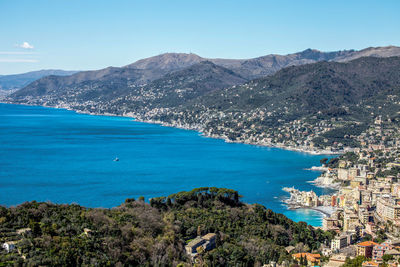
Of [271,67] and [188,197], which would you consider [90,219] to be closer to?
[188,197]

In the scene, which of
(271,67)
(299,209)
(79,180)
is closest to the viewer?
(299,209)

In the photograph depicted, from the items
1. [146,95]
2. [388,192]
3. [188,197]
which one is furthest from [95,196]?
[146,95]

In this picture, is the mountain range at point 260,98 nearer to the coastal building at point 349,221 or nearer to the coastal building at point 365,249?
the coastal building at point 349,221

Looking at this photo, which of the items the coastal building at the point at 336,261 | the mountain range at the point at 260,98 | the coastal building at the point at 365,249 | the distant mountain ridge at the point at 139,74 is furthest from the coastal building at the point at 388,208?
the distant mountain ridge at the point at 139,74

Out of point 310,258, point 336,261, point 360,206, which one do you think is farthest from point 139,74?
point 336,261

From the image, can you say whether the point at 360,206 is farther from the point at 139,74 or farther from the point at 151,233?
the point at 139,74

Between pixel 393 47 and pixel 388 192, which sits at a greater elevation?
pixel 393 47

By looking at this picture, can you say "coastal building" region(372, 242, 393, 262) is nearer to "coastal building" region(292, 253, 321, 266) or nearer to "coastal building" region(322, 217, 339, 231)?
"coastal building" region(292, 253, 321, 266)
